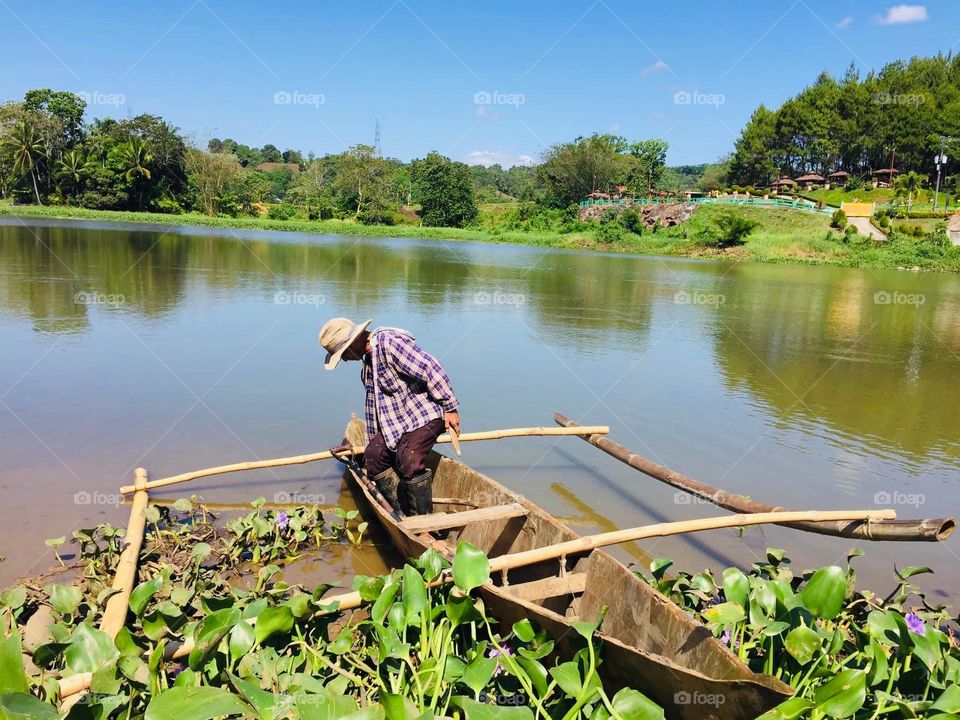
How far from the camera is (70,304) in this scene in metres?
12.3

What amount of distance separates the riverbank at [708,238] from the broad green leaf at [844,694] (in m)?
30.1

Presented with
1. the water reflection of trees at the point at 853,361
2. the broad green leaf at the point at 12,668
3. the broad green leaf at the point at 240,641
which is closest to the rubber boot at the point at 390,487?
the broad green leaf at the point at 240,641

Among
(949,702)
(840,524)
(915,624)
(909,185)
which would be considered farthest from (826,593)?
(909,185)

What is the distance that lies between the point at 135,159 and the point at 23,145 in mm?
6521

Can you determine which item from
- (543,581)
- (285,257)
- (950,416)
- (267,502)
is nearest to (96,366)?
(267,502)

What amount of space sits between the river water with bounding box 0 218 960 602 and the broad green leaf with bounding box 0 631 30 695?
2226mm

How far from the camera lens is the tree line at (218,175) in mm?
47188

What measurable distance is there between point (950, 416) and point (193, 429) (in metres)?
8.02

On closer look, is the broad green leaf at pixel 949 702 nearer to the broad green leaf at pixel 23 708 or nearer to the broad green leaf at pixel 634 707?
the broad green leaf at pixel 634 707

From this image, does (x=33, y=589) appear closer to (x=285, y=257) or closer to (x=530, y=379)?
(x=530, y=379)

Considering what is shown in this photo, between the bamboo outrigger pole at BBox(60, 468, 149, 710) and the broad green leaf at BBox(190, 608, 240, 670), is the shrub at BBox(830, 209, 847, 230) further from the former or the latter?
the broad green leaf at BBox(190, 608, 240, 670)

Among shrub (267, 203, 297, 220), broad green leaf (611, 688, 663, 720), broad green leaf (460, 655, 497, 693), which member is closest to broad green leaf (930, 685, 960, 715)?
broad green leaf (611, 688, 663, 720)

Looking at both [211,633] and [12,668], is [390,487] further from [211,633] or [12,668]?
[12,668]

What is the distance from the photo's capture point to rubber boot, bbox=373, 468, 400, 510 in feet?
14.8
